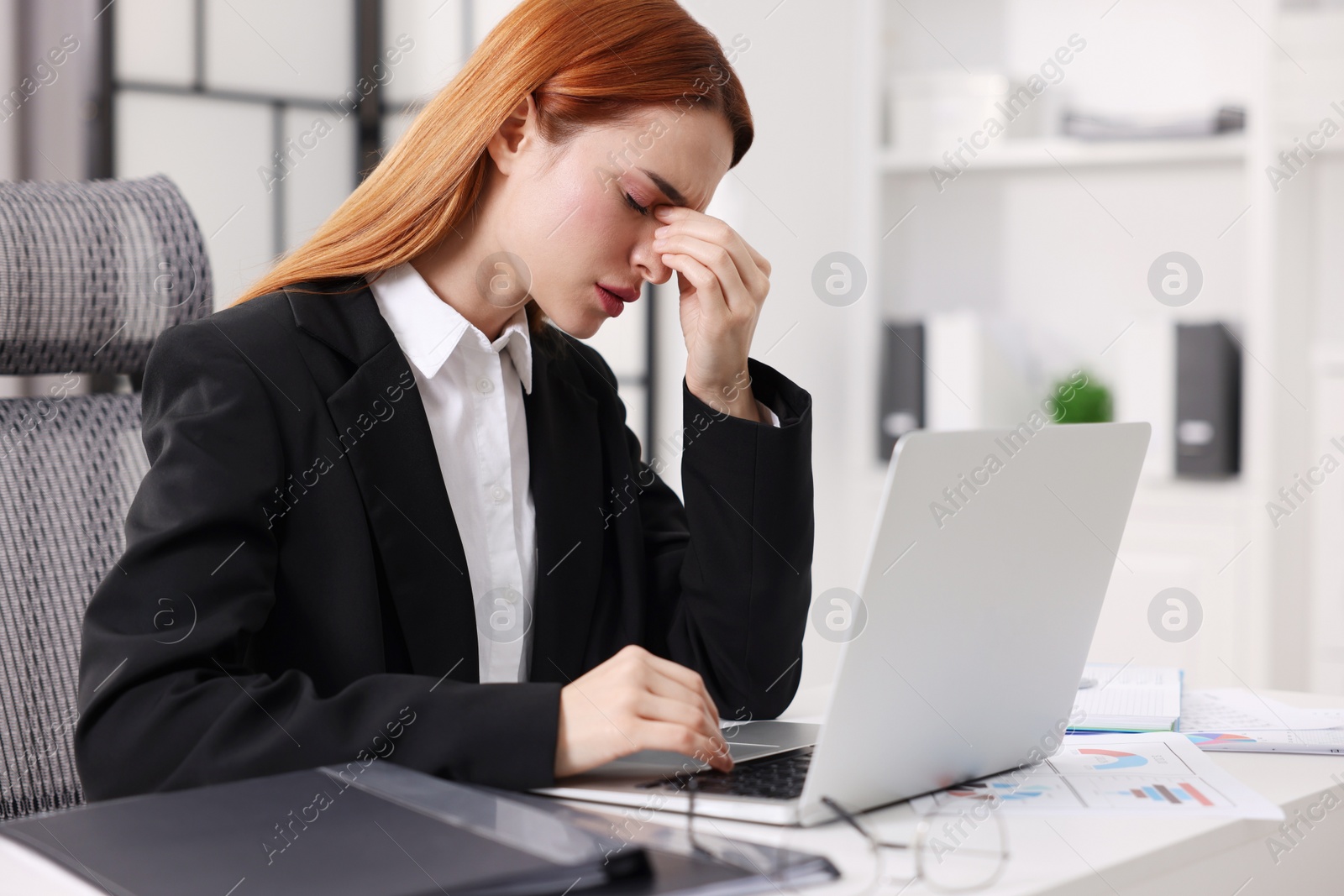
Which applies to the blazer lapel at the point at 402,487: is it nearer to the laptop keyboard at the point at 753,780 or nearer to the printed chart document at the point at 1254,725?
the laptop keyboard at the point at 753,780

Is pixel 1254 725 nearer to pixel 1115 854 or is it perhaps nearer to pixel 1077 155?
pixel 1115 854

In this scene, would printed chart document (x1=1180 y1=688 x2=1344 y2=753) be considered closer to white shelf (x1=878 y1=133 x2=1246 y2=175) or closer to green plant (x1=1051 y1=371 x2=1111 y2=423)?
green plant (x1=1051 y1=371 x2=1111 y2=423)

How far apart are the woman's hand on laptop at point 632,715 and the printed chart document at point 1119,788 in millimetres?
140

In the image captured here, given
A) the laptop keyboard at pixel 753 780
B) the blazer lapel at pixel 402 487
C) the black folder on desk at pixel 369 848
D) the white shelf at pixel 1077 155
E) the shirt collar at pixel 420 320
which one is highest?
the white shelf at pixel 1077 155

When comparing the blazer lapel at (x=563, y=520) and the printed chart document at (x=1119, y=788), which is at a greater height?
the blazer lapel at (x=563, y=520)

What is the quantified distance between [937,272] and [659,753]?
8.66ft

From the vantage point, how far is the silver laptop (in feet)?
2.34

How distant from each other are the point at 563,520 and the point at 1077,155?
215 centimetres

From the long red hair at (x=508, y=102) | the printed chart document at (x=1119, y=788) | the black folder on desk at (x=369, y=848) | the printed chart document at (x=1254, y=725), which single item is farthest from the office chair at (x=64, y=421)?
the printed chart document at (x=1254, y=725)

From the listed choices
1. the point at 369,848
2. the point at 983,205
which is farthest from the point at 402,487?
the point at 983,205

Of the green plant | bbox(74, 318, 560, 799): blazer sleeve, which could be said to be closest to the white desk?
bbox(74, 318, 560, 799): blazer sleeve

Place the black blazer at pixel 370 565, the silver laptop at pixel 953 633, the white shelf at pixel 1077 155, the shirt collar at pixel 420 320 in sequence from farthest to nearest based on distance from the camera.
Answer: the white shelf at pixel 1077 155 → the shirt collar at pixel 420 320 → the black blazer at pixel 370 565 → the silver laptop at pixel 953 633

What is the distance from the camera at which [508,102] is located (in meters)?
1.16

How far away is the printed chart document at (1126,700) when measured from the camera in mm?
1059
